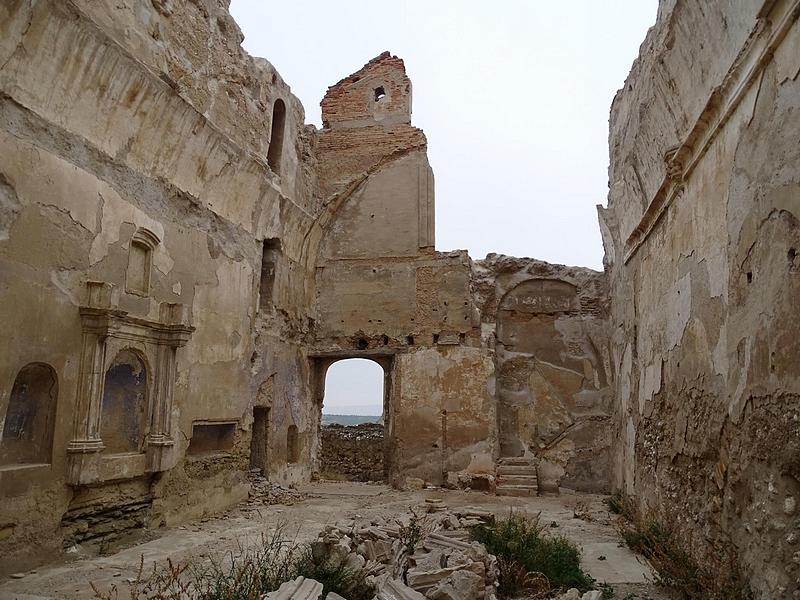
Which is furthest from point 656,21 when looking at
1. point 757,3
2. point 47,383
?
point 47,383

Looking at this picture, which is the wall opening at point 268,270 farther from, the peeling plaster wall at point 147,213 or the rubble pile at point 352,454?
the rubble pile at point 352,454

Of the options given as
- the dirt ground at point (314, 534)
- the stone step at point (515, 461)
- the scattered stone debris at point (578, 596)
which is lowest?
the dirt ground at point (314, 534)

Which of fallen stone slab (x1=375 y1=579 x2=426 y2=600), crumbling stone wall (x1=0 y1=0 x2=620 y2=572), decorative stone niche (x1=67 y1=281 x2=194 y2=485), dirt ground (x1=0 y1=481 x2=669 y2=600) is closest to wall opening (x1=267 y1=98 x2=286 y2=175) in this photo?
crumbling stone wall (x1=0 y1=0 x2=620 y2=572)

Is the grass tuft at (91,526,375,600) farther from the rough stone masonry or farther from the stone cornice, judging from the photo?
the stone cornice

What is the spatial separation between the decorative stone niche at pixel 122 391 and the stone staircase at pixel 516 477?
631 cm

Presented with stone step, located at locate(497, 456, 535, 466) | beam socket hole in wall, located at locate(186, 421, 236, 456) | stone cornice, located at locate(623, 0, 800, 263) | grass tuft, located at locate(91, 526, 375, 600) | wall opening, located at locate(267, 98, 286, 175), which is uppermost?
wall opening, located at locate(267, 98, 286, 175)

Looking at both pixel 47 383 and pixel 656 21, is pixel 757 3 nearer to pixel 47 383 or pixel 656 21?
pixel 656 21

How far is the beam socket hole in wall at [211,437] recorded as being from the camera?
873 cm

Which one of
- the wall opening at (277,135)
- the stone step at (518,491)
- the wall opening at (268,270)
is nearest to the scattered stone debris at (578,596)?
the stone step at (518,491)

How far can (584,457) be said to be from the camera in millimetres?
12367

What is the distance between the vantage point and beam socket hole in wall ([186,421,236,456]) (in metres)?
8.73

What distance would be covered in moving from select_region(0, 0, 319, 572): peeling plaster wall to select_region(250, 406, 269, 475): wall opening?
0.14 metres

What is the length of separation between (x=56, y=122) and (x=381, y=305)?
757 cm

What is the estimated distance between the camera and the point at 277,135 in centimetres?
1161
